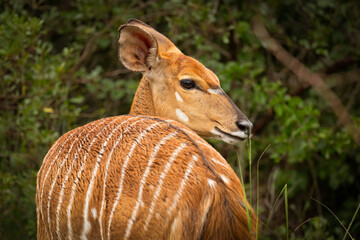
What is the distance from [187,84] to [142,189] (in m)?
1.24

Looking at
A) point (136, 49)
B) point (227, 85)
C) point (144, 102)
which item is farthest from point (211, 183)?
point (227, 85)

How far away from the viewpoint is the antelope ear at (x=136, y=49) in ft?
10.3

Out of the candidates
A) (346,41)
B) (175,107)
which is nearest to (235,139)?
Result: (175,107)

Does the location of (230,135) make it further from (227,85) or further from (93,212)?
(227,85)

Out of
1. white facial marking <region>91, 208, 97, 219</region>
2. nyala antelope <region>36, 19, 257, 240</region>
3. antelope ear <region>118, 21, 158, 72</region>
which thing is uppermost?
antelope ear <region>118, 21, 158, 72</region>

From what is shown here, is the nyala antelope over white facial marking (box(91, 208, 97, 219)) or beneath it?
over

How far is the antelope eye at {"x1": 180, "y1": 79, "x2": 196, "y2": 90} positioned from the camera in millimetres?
2982

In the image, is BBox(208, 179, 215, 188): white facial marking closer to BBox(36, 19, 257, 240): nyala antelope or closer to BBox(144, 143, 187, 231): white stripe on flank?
BBox(36, 19, 257, 240): nyala antelope

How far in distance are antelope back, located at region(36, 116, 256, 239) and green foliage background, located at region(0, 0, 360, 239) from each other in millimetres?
1831

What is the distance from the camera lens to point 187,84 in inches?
118

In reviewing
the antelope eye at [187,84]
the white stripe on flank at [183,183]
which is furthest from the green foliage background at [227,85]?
the white stripe on flank at [183,183]

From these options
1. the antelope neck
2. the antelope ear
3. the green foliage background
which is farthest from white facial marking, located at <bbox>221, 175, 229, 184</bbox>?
the green foliage background

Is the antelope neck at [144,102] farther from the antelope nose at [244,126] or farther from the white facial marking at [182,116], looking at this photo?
the antelope nose at [244,126]

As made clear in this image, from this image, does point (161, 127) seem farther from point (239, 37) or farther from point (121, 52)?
point (239, 37)
